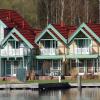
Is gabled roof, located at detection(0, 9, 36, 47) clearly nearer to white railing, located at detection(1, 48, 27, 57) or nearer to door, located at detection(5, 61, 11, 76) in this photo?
white railing, located at detection(1, 48, 27, 57)

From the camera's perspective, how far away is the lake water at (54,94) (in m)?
62.9

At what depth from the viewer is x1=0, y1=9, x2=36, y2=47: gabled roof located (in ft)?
291

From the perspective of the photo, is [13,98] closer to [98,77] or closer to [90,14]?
[98,77]

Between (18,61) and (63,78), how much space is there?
28.9ft

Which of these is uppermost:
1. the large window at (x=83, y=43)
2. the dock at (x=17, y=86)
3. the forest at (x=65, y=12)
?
the forest at (x=65, y=12)

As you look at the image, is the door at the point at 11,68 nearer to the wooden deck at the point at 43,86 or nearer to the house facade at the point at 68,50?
the house facade at the point at 68,50

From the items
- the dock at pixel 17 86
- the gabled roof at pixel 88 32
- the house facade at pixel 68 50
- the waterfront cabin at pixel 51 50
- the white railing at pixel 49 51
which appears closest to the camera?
the dock at pixel 17 86

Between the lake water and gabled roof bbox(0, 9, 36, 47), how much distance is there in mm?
19819

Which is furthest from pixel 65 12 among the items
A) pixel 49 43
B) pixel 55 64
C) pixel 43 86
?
pixel 43 86

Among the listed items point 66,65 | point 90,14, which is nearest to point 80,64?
point 66,65

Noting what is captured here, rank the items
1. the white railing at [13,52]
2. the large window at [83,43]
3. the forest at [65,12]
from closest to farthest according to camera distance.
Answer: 1. the white railing at [13,52]
2. the large window at [83,43]
3. the forest at [65,12]

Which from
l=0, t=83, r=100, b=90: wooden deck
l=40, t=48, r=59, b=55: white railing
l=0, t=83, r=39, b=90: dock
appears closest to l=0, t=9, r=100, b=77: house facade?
l=40, t=48, r=59, b=55: white railing

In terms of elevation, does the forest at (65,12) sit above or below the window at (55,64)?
above

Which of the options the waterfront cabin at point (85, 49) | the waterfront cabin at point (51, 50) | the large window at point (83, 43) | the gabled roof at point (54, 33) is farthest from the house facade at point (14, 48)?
the large window at point (83, 43)
